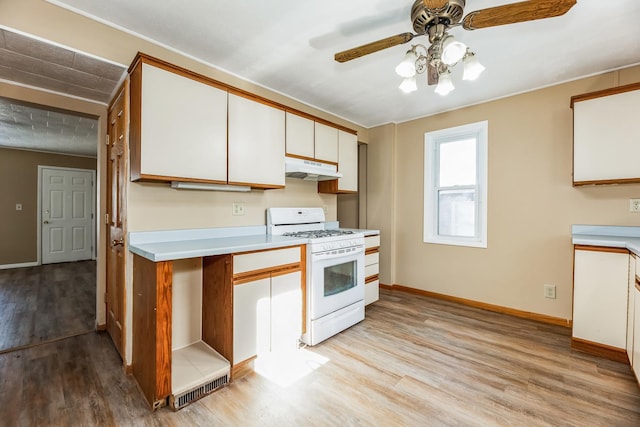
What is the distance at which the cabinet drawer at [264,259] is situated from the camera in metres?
1.97

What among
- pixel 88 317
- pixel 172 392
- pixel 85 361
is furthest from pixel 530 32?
pixel 88 317

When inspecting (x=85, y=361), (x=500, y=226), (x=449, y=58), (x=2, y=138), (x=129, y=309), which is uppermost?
(x=2, y=138)

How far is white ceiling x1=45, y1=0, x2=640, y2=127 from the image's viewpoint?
5.95ft

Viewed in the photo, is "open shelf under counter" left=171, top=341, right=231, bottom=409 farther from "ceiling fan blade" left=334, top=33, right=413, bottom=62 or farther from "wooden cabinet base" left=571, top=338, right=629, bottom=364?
"wooden cabinet base" left=571, top=338, right=629, bottom=364

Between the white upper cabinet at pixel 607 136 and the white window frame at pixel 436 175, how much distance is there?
890 mm

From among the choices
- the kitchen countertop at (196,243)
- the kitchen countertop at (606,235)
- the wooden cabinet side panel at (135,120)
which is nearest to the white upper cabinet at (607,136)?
the kitchen countertop at (606,235)

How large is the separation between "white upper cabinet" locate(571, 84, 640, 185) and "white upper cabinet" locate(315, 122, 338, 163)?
2282 millimetres

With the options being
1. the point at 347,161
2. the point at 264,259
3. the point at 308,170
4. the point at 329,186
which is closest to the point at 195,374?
the point at 264,259

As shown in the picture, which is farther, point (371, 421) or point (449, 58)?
point (371, 421)

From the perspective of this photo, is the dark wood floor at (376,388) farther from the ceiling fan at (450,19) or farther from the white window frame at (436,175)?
the ceiling fan at (450,19)

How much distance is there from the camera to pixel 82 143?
501 cm

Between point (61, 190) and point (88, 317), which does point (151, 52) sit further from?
point (61, 190)

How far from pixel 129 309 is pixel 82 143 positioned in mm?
4543

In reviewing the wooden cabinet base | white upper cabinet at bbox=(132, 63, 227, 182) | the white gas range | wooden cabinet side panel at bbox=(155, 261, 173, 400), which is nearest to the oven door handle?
the white gas range
